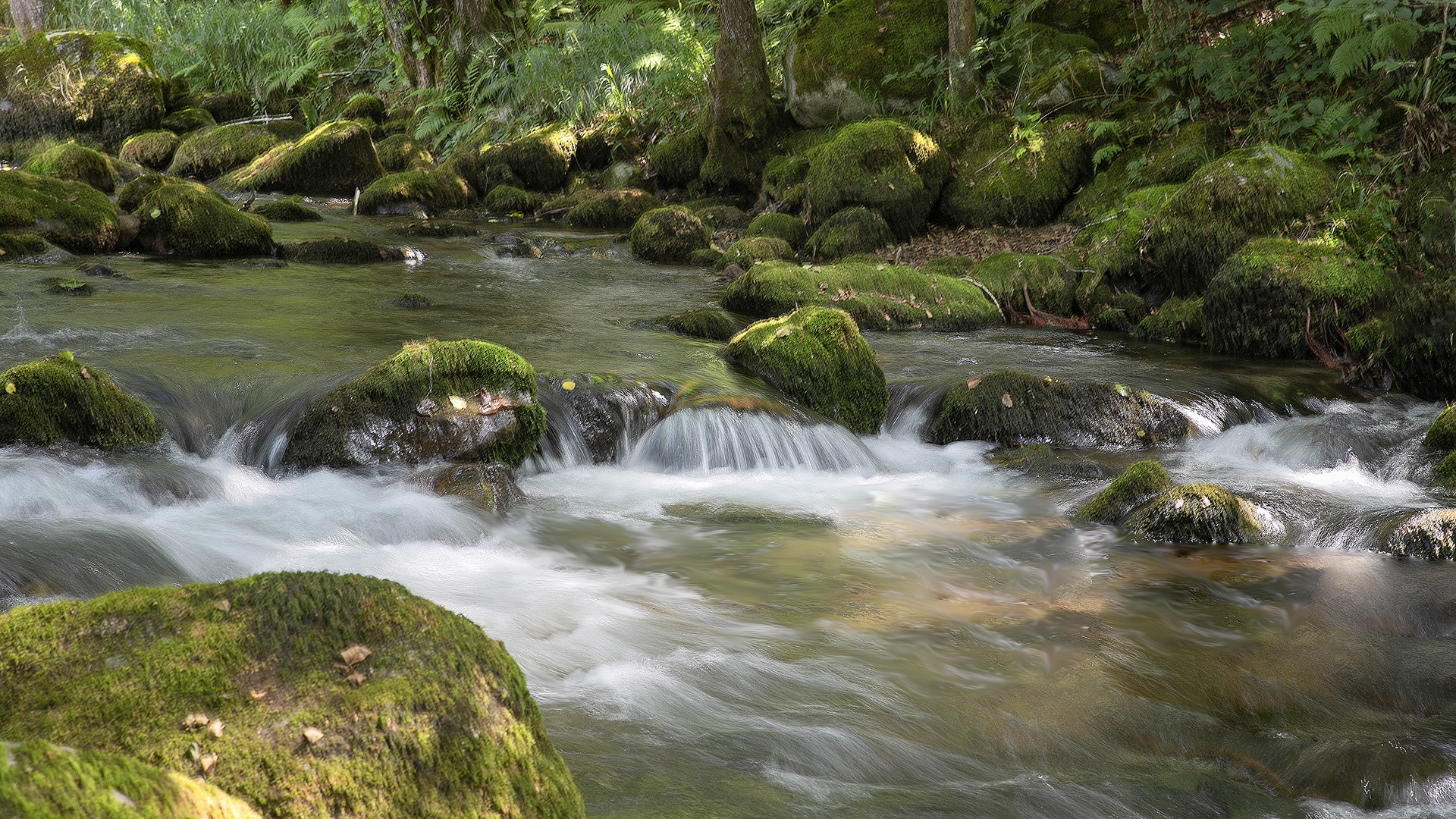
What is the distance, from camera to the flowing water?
9.05 feet

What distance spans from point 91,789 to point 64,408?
4291mm

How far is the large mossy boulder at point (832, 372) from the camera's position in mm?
6504

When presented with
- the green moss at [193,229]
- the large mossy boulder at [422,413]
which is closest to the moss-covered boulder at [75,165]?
the green moss at [193,229]

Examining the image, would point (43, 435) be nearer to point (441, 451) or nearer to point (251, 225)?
point (441, 451)

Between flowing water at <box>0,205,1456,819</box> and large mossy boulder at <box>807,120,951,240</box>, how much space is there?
14.4 ft

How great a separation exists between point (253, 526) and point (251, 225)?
23.4 ft

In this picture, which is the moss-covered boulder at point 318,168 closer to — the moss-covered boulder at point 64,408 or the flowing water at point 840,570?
the flowing water at point 840,570

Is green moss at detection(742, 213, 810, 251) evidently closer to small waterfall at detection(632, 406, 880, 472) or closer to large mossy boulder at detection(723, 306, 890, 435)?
large mossy boulder at detection(723, 306, 890, 435)

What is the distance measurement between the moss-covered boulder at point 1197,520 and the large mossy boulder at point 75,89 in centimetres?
2166

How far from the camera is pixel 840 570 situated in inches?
173

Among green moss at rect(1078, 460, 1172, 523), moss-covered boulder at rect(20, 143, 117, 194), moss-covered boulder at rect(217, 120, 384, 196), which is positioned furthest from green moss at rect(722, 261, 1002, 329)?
moss-covered boulder at rect(217, 120, 384, 196)

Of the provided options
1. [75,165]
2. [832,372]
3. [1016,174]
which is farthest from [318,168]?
[832,372]

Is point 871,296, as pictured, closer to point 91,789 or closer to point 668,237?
point 668,237

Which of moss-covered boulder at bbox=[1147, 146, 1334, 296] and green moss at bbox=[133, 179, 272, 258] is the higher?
moss-covered boulder at bbox=[1147, 146, 1334, 296]
